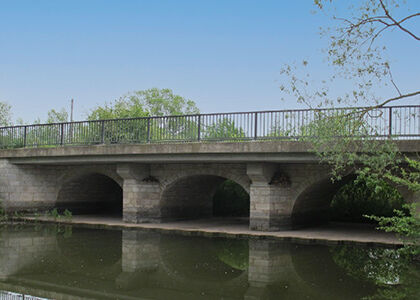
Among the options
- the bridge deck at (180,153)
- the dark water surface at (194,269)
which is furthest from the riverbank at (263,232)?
the bridge deck at (180,153)

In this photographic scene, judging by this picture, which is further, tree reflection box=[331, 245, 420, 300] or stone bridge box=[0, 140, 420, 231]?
stone bridge box=[0, 140, 420, 231]

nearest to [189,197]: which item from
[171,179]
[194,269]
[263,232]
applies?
[171,179]

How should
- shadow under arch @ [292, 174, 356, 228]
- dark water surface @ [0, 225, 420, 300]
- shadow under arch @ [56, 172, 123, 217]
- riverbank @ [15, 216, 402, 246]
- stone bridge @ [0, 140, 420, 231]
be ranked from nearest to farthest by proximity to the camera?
dark water surface @ [0, 225, 420, 300], riverbank @ [15, 216, 402, 246], stone bridge @ [0, 140, 420, 231], shadow under arch @ [292, 174, 356, 228], shadow under arch @ [56, 172, 123, 217]

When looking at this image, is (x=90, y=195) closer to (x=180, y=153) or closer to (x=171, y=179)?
(x=171, y=179)

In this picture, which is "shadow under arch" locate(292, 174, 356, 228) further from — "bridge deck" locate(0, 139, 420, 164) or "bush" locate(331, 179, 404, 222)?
"bridge deck" locate(0, 139, 420, 164)

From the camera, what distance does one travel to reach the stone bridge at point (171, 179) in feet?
48.8

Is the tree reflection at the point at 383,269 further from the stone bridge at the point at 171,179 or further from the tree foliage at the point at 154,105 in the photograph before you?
the tree foliage at the point at 154,105

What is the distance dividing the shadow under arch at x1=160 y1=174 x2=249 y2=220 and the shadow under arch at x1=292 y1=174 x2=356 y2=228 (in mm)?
2209

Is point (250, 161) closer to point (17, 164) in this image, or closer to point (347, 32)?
point (347, 32)

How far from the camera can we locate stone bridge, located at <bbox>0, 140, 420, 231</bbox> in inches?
586

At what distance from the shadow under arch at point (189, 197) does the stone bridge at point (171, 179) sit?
0.03 m

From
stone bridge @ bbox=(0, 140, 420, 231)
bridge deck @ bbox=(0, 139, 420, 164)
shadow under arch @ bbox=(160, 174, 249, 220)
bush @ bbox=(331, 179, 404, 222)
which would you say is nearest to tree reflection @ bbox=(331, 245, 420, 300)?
stone bridge @ bbox=(0, 140, 420, 231)

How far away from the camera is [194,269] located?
388 inches

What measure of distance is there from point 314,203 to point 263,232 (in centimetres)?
319
